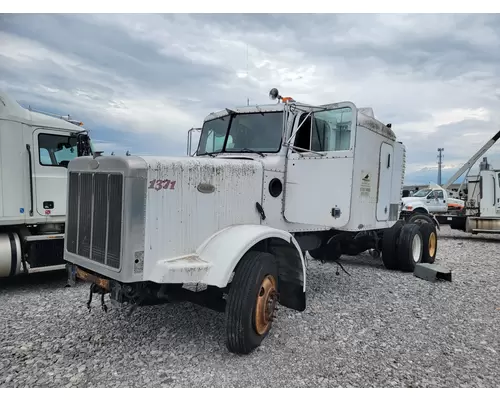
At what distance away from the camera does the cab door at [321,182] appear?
189 inches

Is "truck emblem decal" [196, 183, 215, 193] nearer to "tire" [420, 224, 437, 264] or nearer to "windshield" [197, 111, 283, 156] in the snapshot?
"windshield" [197, 111, 283, 156]

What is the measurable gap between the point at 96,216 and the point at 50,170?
3.33m

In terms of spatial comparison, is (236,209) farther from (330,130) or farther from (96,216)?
(330,130)

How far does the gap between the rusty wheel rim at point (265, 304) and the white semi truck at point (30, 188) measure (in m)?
4.00

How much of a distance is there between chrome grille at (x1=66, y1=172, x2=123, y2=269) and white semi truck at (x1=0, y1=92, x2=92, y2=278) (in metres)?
2.44

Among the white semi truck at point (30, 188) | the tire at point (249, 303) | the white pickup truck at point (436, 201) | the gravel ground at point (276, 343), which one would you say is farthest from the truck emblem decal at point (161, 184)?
the white pickup truck at point (436, 201)

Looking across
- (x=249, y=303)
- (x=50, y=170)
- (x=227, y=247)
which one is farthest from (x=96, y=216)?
(x=50, y=170)

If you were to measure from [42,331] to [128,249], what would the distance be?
1.94 m

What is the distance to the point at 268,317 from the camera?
3.91 metres

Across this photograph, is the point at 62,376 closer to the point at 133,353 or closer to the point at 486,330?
the point at 133,353

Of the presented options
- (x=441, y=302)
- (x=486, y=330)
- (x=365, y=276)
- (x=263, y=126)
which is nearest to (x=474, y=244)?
(x=365, y=276)

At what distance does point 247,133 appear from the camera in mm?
5160

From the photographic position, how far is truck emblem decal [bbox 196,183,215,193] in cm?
379

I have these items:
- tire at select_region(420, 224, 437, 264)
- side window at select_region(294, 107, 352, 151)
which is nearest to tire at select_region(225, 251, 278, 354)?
side window at select_region(294, 107, 352, 151)
